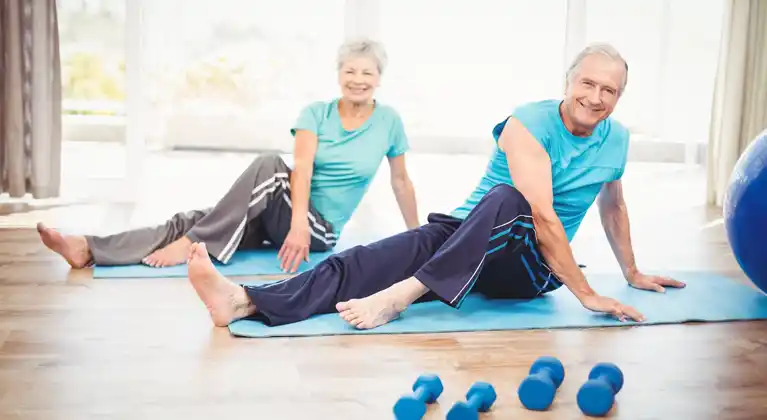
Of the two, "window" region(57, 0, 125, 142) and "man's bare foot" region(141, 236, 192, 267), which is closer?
"man's bare foot" region(141, 236, 192, 267)

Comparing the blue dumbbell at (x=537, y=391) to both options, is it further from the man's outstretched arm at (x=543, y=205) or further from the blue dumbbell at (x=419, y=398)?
the man's outstretched arm at (x=543, y=205)

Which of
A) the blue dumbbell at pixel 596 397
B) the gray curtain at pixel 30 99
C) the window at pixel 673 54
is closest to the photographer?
the blue dumbbell at pixel 596 397

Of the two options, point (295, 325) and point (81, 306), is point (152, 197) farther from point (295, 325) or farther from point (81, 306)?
point (295, 325)

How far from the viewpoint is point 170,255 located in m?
3.16

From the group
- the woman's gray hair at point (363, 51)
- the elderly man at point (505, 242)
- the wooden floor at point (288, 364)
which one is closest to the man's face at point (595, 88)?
the elderly man at point (505, 242)

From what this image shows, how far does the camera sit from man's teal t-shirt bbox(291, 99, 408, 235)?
3.24m

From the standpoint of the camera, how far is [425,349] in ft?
7.54

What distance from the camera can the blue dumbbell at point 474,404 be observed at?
1.72 meters

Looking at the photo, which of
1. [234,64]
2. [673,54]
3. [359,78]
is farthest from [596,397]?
[234,64]

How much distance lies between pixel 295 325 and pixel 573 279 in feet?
2.44

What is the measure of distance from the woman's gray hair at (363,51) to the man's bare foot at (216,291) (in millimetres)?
993

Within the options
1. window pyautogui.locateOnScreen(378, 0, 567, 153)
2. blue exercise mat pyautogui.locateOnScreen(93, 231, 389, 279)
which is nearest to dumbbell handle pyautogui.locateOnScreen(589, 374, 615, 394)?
blue exercise mat pyautogui.locateOnScreen(93, 231, 389, 279)

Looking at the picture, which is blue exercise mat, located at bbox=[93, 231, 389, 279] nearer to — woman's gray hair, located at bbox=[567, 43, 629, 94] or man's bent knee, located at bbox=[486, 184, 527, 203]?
man's bent knee, located at bbox=[486, 184, 527, 203]

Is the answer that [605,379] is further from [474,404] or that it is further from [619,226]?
[619,226]
